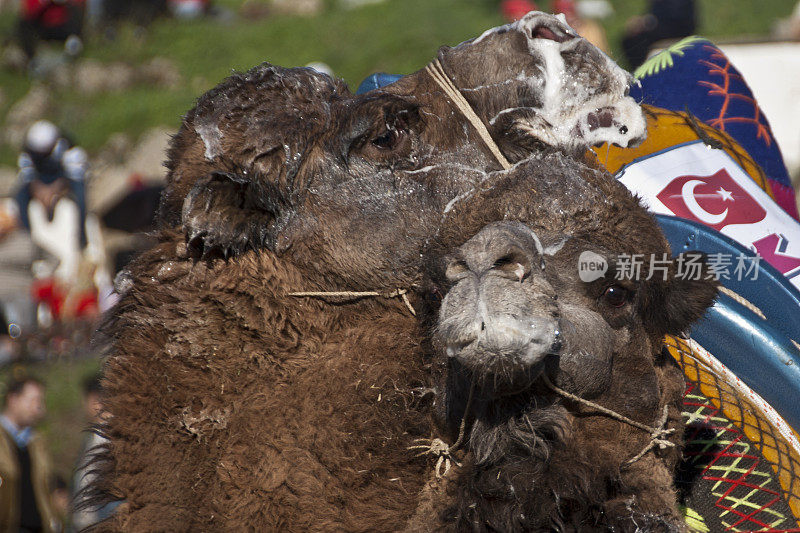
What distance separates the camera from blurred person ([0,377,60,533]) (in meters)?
5.71

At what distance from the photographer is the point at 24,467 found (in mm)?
6273

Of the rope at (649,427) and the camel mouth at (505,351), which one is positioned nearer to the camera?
the camel mouth at (505,351)

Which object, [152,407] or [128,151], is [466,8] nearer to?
[128,151]

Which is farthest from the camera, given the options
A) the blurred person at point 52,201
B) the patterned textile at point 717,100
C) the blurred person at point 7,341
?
the blurred person at point 52,201

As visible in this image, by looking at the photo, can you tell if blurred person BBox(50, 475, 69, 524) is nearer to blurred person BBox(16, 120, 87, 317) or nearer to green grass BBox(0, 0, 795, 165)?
blurred person BBox(16, 120, 87, 317)

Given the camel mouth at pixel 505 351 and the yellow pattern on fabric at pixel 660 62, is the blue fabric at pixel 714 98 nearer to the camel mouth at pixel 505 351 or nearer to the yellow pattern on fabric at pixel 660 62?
the yellow pattern on fabric at pixel 660 62

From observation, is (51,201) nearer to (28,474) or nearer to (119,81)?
(28,474)

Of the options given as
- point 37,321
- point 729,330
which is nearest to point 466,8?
point 37,321

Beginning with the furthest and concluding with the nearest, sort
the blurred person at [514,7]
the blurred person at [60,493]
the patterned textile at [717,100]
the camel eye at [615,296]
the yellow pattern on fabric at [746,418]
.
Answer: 1. the blurred person at [514,7]
2. the blurred person at [60,493]
3. the patterned textile at [717,100]
4. the yellow pattern on fabric at [746,418]
5. the camel eye at [615,296]

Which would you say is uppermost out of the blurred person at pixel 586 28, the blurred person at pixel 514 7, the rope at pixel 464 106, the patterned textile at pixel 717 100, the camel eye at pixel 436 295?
the rope at pixel 464 106

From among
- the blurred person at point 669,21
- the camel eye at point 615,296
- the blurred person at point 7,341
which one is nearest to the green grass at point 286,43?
the blurred person at point 669,21

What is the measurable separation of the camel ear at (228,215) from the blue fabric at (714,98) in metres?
2.73

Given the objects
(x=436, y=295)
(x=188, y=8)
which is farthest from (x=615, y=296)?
(x=188, y=8)

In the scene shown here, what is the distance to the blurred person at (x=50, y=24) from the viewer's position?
14453mm
